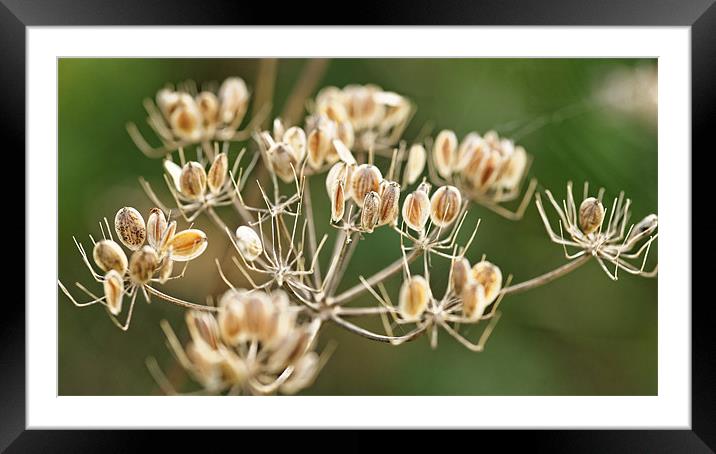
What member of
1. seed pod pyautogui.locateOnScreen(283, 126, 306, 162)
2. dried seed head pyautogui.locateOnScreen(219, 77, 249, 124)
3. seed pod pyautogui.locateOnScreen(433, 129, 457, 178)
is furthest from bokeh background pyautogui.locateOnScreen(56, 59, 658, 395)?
seed pod pyautogui.locateOnScreen(283, 126, 306, 162)

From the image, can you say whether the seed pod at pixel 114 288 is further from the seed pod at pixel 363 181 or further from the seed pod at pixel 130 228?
the seed pod at pixel 363 181

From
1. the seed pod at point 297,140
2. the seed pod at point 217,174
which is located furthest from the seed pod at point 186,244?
the seed pod at point 297,140

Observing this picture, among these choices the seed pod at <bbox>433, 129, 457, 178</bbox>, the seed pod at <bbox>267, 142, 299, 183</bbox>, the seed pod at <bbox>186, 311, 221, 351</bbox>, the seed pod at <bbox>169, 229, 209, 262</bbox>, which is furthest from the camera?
the seed pod at <bbox>433, 129, 457, 178</bbox>

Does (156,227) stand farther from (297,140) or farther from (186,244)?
(297,140)

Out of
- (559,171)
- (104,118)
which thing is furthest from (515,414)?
(104,118)

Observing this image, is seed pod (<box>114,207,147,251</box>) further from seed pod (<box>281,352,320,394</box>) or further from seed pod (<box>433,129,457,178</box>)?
seed pod (<box>433,129,457,178</box>)

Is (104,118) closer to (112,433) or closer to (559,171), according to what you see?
(112,433)

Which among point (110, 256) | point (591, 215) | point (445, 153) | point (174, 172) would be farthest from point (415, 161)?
point (110, 256)
